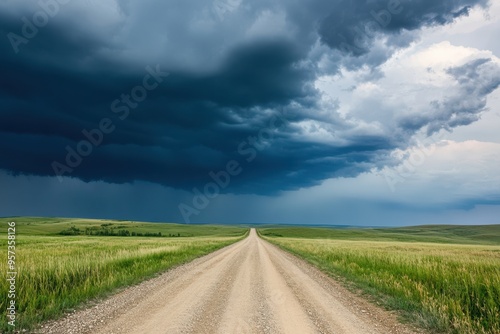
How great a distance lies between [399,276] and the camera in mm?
16031

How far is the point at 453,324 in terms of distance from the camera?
8672mm

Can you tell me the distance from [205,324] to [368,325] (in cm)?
448

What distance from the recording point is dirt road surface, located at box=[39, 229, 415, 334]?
8430mm

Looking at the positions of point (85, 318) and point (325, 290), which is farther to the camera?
point (325, 290)

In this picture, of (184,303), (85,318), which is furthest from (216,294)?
(85,318)

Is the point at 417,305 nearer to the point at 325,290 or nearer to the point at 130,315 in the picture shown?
the point at 325,290

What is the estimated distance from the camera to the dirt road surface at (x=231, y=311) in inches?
332

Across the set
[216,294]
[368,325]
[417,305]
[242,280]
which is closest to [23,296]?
[216,294]

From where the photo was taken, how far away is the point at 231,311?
10.1 m

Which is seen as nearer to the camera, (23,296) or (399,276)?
(23,296)

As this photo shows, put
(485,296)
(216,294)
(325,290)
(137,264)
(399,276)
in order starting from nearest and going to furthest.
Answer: (485,296), (216,294), (325,290), (399,276), (137,264)

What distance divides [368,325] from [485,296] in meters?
4.64

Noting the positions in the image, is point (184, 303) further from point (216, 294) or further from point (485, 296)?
point (485, 296)

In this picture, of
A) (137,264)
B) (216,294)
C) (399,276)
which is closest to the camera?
(216,294)
